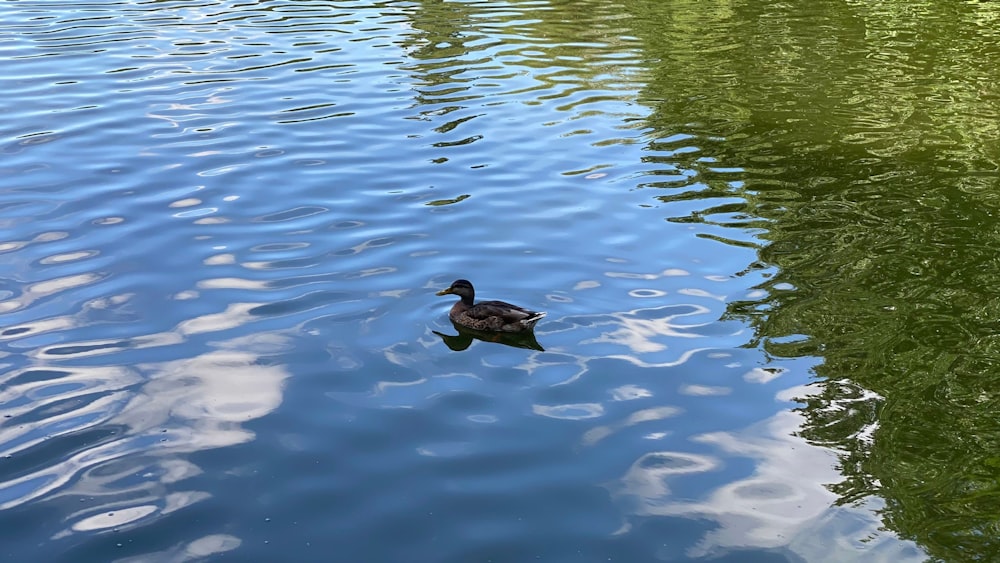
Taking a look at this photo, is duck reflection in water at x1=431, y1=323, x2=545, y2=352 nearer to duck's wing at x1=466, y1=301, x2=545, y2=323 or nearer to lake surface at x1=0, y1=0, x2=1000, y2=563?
lake surface at x1=0, y1=0, x2=1000, y2=563

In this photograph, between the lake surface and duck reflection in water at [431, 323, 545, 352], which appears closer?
the lake surface

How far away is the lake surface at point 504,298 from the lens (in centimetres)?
796

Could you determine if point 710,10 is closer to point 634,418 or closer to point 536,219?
point 536,219

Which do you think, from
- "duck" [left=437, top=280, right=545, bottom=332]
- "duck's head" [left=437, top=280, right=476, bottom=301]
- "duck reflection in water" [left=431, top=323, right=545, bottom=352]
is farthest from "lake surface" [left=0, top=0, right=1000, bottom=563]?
"duck's head" [left=437, top=280, right=476, bottom=301]

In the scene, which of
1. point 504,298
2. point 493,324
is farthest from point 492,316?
point 504,298

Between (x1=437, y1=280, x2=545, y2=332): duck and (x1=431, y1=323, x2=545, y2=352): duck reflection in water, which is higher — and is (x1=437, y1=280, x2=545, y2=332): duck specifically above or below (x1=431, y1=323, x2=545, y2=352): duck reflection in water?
above

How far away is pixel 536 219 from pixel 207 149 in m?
5.72

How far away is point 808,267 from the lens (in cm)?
1239

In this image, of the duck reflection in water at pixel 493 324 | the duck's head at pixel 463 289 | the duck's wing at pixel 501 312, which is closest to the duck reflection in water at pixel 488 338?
the duck reflection in water at pixel 493 324

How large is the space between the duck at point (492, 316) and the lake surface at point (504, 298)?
0.20 m

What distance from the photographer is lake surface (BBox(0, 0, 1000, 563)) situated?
7965 millimetres

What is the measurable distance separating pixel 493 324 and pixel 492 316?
0.08 meters

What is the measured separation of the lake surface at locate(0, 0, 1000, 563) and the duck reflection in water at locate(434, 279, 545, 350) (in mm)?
122

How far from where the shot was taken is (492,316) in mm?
10664
